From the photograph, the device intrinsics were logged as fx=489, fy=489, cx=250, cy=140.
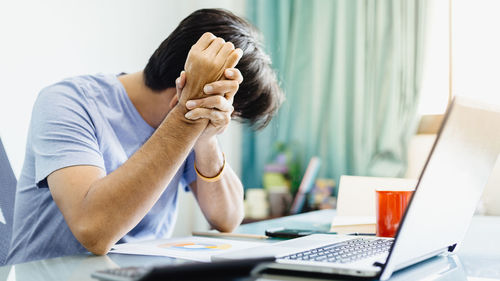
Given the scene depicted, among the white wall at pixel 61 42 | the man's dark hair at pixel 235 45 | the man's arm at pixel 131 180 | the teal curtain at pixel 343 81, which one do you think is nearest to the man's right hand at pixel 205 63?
the man's arm at pixel 131 180

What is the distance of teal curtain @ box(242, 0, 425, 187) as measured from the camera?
238 centimetres

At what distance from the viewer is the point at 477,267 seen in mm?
709

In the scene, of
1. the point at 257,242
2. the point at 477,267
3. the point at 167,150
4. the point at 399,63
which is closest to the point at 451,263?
the point at 477,267

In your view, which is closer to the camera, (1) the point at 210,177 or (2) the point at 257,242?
(2) the point at 257,242

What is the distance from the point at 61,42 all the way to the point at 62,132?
1.34 m

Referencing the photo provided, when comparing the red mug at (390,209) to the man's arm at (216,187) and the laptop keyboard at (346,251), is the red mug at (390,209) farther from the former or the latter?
the man's arm at (216,187)

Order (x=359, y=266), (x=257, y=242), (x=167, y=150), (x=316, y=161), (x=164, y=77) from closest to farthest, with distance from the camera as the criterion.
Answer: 1. (x=359, y=266)
2. (x=167, y=150)
3. (x=257, y=242)
4. (x=164, y=77)
5. (x=316, y=161)

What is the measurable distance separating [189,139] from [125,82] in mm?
421

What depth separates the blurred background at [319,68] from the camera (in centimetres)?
202

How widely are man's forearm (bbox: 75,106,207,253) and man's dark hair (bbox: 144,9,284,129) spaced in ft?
0.79

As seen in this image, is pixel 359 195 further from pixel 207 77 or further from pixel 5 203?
pixel 5 203

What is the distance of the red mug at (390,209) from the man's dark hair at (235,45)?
362 mm

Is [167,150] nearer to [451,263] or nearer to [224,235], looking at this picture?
[224,235]

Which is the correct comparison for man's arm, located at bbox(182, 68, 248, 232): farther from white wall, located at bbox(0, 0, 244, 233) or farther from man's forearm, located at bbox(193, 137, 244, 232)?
white wall, located at bbox(0, 0, 244, 233)
